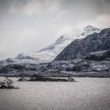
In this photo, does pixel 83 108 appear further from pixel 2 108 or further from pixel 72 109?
pixel 2 108

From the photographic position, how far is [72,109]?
82.0 metres

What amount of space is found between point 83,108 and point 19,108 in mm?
21910

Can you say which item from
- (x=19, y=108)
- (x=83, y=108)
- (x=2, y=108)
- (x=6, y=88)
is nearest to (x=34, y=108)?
(x=19, y=108)

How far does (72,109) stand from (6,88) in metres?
100

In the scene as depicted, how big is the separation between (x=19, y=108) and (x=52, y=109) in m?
11.4

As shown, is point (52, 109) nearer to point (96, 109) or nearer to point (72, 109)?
point (72, 109)

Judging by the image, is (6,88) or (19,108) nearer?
(19,108)

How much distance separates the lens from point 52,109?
82.8 metres

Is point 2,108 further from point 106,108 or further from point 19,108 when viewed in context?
point 106,108

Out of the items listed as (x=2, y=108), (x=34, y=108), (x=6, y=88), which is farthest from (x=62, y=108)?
(x=6, y=88)

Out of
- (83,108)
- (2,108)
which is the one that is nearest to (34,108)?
(2,108)

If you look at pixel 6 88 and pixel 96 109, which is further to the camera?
pixel 6 88

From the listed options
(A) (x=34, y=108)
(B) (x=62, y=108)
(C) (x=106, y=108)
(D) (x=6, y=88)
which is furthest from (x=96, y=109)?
(D) (x=6, y=88)

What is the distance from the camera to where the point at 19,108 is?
84125mm
